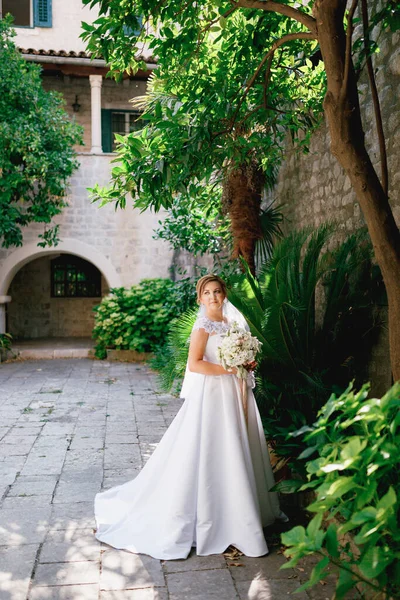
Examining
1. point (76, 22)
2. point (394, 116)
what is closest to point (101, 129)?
point (76, 22)

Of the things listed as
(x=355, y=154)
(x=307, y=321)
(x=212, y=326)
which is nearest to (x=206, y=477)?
(x=212, y=326)

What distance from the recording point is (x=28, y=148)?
36.7 feet

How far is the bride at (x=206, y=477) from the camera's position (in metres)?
3.59

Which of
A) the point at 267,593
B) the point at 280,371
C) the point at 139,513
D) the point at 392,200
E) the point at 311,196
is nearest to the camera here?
the point at 267,593

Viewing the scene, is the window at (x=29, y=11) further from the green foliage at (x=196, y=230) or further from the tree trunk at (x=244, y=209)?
the tree trunk at (x=244, y=209)

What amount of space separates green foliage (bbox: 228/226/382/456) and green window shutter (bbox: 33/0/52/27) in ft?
35.0

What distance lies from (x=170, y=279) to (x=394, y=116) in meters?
8.39

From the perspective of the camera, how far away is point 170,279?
42.4 ft

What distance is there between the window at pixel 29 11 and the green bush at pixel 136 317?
6294 millimetres

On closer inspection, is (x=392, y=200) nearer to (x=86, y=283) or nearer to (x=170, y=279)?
(x=170, y=279)

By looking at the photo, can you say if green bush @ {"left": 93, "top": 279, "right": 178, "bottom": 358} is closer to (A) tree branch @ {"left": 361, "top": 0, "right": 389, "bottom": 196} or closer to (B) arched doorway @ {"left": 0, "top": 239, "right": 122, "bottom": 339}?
(B) arched doorway @ {"left": 0, "top": 239, "right": 122, "bottom": 339}

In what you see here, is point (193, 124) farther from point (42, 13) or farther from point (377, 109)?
point (42, 13)

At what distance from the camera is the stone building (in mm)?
12695

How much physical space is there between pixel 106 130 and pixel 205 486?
11.7m
